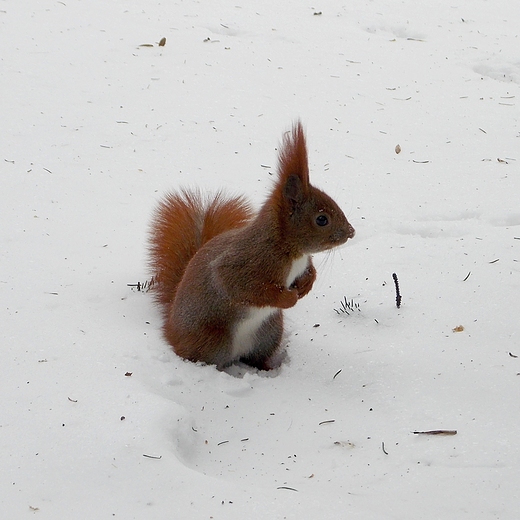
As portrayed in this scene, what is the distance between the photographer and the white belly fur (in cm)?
274

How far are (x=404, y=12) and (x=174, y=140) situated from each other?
9.87 ft

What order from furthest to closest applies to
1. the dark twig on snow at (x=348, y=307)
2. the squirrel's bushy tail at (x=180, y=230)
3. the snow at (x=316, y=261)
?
the squirrel's bushy tail at (x=180, y=230), the dark twig on snow at (x=348, y=307), the snow at (x=316, y=261)

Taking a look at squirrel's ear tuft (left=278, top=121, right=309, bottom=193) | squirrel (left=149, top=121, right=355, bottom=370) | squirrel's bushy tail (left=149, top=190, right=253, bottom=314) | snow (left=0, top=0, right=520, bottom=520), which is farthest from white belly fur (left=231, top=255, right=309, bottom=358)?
squirrel's bushy tail (left=149, top=190, right=253, bottom=314)

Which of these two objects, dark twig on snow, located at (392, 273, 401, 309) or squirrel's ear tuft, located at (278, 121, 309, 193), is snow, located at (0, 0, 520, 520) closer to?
dark twig on snow, located at (392, 273, 401, 309)

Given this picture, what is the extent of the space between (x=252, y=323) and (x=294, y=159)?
659 mm

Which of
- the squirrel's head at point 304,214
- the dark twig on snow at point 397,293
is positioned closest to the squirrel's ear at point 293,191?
the squirrel's head at point 304,214

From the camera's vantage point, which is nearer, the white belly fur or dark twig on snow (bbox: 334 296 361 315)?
the white belly fur

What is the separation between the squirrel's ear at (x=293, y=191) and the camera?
2.63 m

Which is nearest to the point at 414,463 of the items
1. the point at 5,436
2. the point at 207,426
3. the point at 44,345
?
the point at 207,426

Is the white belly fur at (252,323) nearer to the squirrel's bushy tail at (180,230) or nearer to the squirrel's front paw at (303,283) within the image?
the squirrel's front paw at (303,283)

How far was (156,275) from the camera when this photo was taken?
3.13m

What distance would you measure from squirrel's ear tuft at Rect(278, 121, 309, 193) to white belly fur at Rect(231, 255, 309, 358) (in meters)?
0.29

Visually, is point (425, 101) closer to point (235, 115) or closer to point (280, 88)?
point (280, 88)

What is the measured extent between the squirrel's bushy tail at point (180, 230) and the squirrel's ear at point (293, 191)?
551mm
